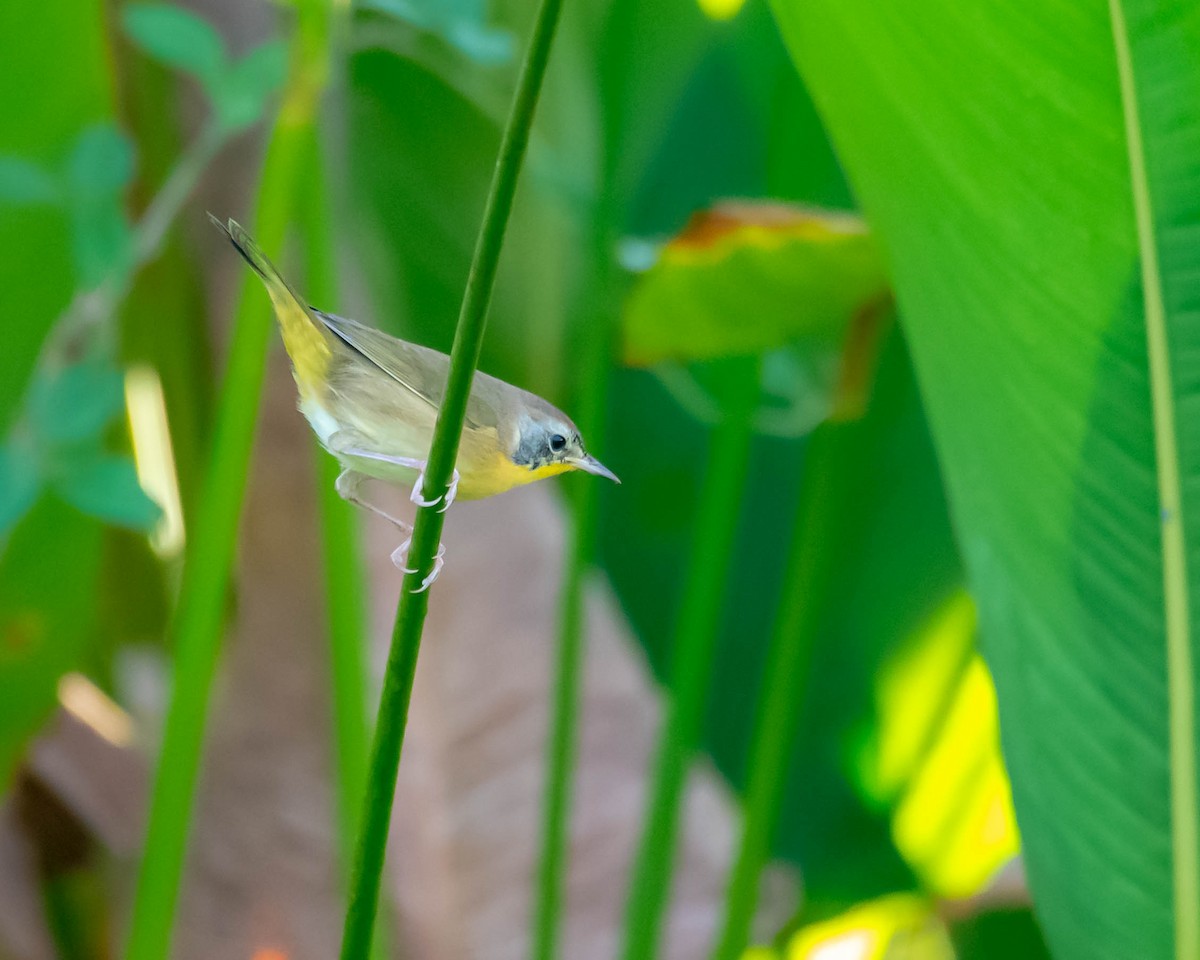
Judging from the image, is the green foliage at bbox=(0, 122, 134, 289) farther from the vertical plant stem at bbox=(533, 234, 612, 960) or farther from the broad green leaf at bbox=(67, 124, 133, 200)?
the vertical plant stem at bbox=(533, 234, 612, 960)

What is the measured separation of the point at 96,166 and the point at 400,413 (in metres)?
0.42

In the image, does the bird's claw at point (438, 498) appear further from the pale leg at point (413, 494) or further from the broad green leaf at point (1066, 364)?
the broad green leaf at point (1066, 364)

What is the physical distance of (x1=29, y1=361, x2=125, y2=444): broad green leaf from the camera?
0.60m

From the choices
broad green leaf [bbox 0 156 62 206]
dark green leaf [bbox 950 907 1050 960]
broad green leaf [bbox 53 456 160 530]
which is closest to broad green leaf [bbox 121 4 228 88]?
broad green leaf [bbox 0 156 62 206]

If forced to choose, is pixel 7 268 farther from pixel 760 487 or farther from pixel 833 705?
pixel 833 705

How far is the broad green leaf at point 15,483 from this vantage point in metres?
0.56

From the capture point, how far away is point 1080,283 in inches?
15.9

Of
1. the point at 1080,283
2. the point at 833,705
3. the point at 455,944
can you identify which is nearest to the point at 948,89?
the point at 1080,283

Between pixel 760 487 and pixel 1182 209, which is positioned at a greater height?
pixel 1182 209

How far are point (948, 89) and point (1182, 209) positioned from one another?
91mm

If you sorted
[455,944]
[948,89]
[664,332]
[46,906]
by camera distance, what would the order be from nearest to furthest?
[948,89]
[664,332]
[455,944]
[46,906]

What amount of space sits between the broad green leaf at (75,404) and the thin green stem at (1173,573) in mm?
509

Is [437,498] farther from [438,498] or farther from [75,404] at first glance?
[75,404]

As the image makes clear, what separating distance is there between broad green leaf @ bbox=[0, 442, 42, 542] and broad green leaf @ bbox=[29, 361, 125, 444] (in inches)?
1.1
